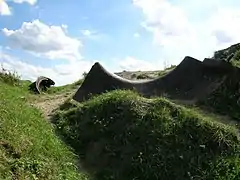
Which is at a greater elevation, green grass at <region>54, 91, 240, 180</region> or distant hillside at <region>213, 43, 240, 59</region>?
distant hillside at <region>213, 43, 240, 59</region>

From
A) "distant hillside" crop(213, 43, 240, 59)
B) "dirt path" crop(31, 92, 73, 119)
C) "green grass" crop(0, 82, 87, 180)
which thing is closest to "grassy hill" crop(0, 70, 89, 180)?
"green grass" crop(0, 82, 87, 180)

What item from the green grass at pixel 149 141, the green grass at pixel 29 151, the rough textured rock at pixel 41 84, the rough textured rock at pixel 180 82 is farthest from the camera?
the rough textured rock at pixel 41 84

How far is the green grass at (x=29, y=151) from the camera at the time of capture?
6.13 meters

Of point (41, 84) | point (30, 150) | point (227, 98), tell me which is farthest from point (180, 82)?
point (41, 84)

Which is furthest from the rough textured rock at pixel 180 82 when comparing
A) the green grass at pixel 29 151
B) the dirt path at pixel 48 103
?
the green grass at pixel 29 151

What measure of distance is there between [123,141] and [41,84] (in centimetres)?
764

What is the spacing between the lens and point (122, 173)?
7.38m

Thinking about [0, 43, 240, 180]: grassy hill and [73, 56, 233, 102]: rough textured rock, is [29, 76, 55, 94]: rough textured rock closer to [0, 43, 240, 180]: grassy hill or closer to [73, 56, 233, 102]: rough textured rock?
[73, 56, 233, 102]: rough textured rock

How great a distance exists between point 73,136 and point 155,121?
1.69 metres

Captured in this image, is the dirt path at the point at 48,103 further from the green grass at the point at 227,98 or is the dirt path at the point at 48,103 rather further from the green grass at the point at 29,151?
the green grass at the point at 227,98

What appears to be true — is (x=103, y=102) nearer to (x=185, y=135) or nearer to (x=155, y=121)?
(x=155, y=121)

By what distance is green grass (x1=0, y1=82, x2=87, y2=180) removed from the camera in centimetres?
613

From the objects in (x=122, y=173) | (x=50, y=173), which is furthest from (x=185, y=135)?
(x=50, y=173)

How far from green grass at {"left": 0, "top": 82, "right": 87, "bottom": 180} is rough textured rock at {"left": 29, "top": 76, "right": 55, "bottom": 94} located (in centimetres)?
541
